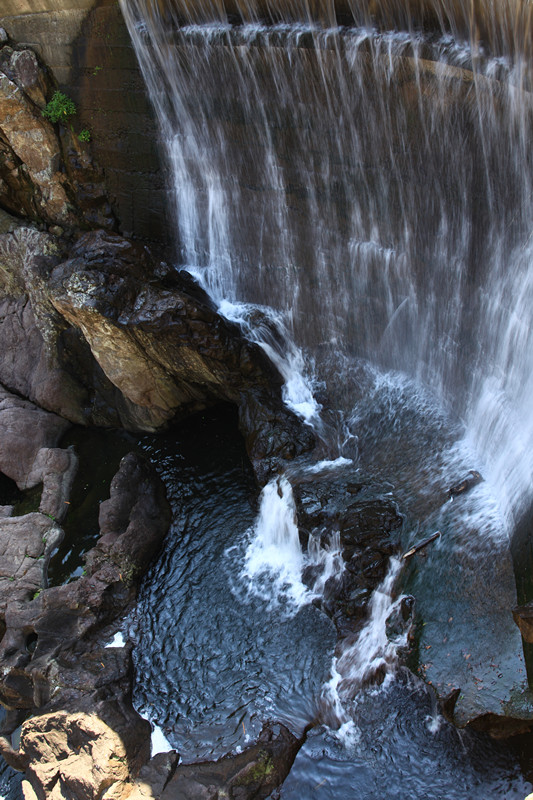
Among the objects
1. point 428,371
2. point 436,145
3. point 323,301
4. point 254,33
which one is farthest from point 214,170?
point 428,371

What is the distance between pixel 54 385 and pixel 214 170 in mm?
4887

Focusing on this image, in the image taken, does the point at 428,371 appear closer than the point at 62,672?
No

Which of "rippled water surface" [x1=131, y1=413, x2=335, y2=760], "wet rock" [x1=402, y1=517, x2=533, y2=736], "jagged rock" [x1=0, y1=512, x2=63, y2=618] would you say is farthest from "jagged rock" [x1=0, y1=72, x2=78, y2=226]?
"wet rock" [x1=402, y1=517, x2=533, y2=736]

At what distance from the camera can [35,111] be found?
1092cm

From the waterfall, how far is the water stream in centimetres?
3

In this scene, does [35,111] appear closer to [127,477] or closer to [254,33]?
[254,33]

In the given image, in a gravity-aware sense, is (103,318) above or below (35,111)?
below

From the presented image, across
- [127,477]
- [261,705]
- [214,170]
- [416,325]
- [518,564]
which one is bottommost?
[261,705]

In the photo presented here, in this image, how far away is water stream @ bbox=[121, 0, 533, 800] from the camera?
6.86 meters

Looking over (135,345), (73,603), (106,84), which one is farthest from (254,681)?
(106,84)

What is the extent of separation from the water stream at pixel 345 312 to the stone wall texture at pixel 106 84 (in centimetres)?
38

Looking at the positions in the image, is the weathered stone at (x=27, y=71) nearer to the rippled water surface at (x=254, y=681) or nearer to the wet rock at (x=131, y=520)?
the wet rock at (x=131, y=520)

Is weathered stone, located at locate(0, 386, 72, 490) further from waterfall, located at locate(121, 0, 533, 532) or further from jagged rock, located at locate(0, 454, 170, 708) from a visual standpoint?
waterfall, located at locate(121, 0, 533, 532)

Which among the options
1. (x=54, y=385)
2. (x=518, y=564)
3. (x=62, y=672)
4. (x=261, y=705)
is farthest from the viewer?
(x=54, y=385)
